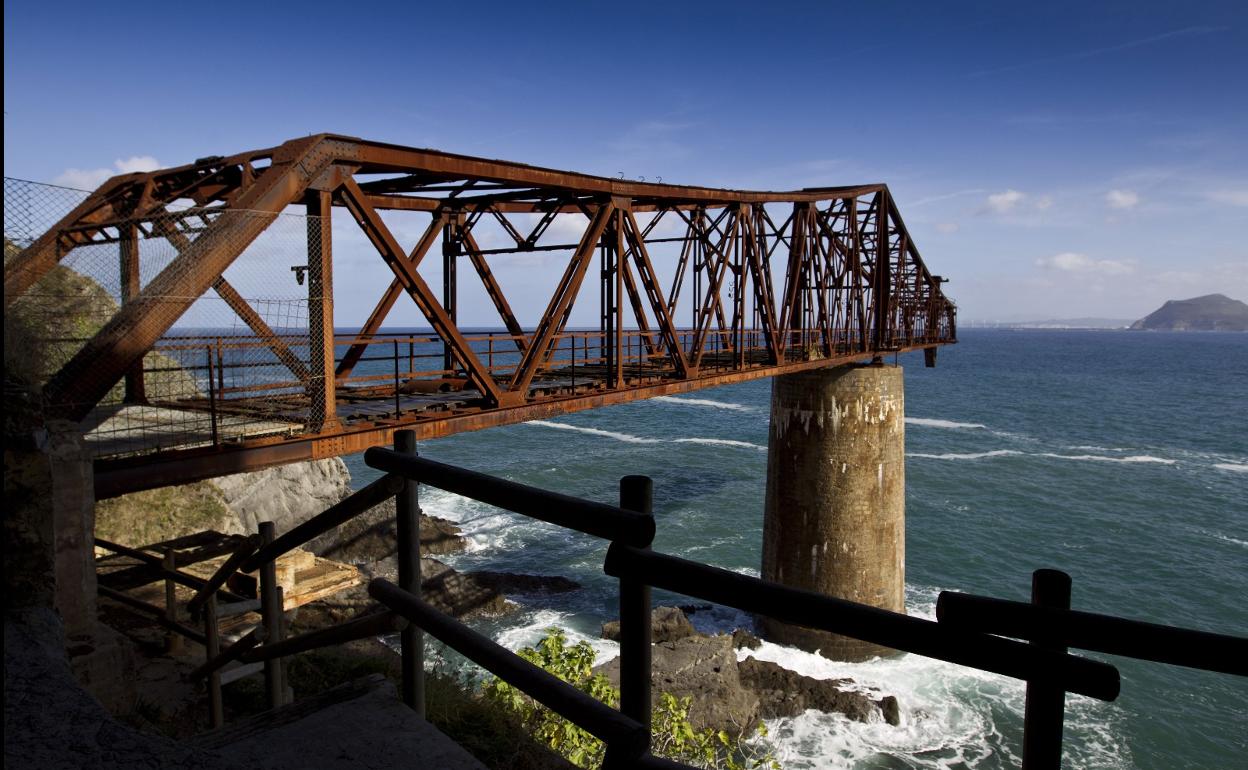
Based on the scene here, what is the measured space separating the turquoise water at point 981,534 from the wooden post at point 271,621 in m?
13.3

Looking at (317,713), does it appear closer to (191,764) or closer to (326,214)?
(191,764)

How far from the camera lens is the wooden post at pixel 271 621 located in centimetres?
596

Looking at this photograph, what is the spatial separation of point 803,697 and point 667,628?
3998mm

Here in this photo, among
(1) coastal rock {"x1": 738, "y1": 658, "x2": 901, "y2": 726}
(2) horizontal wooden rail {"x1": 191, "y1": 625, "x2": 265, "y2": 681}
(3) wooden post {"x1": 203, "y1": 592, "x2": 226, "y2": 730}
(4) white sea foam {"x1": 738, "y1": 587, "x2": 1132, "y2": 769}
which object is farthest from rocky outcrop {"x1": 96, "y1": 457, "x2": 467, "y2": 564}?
(4) white sea foam {"x1": 738, "y1": 587, "x2": 1132, "y2": 769}

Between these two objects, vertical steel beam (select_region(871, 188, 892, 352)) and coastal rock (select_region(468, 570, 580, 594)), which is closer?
coastal rock (select_region(468, 570, 580, 594))

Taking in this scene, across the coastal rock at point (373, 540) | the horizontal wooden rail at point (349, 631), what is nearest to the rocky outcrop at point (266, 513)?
the coastal rock at point (373, 540)

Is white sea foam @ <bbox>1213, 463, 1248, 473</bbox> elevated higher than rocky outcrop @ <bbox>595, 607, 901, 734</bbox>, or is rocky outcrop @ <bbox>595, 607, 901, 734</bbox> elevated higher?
white sea foam @ <bbox>1213, 463, 1248, 473</bbox>

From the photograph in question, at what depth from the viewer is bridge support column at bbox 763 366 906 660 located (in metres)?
21.7

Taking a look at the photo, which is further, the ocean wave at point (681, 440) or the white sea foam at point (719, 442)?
the ocean wave at point (681, 440)

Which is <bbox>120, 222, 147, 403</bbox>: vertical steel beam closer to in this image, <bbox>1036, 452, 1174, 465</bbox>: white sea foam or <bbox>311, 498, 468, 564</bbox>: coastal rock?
<bbox>311, 498, 468, 564</bbox>: coastal rock

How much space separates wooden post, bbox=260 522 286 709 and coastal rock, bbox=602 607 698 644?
48.6 ft

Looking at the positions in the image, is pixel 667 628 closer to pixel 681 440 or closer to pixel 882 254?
pixel 882 254

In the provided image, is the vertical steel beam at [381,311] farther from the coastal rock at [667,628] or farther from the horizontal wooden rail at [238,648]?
the coastal rock at [667,628]

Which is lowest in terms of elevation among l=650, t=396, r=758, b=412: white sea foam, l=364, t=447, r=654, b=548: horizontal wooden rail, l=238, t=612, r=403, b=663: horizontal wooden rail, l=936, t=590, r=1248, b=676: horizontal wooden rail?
l=650, t=396, r=758, b=412: white sea foam
